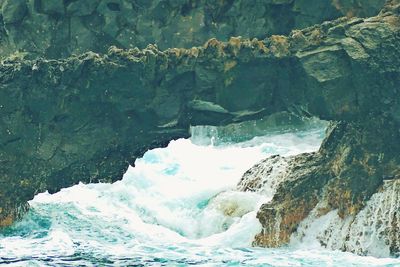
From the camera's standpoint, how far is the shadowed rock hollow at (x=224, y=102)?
31359mm

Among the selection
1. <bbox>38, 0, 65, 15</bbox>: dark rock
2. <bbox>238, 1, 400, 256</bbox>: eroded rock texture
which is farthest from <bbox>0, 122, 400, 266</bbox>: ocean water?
<bbox>38, 0, 65, 15</bbox>: dark rock

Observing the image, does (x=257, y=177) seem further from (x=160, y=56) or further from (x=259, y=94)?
(x=160, y=56)

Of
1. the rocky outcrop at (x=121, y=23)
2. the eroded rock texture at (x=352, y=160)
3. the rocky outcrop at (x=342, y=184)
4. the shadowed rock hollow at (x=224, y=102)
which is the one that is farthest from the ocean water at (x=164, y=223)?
the rocky outcrop at (x=121, y=23)

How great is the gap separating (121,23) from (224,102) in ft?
39.8

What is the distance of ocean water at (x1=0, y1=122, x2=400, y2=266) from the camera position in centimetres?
2922

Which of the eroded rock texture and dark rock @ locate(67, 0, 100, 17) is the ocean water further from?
dark rock @ locate(67, 0, 100, 17)

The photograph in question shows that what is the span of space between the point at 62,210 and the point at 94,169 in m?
4.40

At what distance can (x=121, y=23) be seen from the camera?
42094 millimetres

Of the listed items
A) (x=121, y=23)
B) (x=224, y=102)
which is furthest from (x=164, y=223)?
(x=121, y=23)

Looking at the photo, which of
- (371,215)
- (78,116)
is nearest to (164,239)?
(78,116)

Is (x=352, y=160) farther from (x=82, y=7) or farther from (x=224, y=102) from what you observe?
(x=82, y=7)

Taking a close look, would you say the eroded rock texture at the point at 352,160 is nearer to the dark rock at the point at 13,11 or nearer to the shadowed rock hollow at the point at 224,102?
the shadowed rock hollow at the point at 224,102

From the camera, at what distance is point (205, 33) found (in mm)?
42500

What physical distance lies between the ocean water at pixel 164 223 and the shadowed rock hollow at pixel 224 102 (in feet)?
5.67
